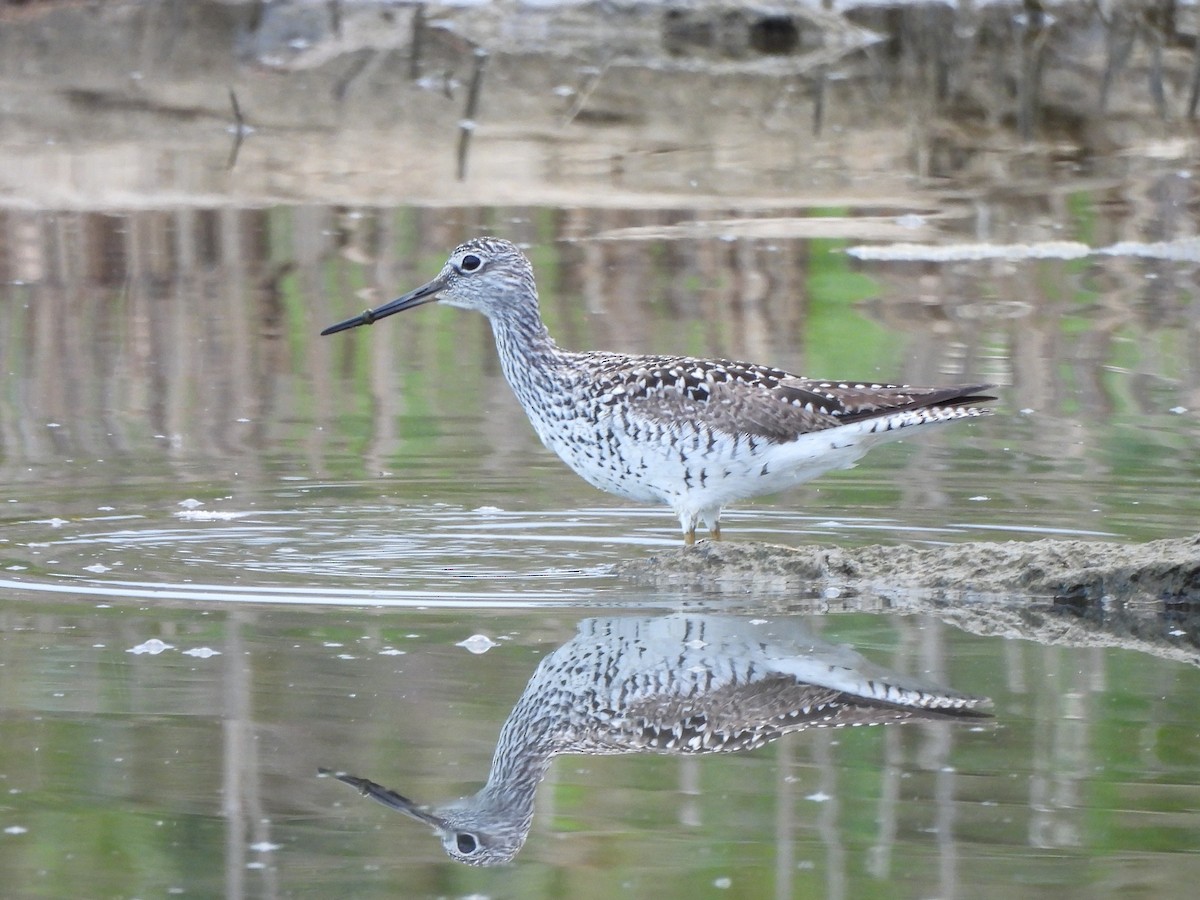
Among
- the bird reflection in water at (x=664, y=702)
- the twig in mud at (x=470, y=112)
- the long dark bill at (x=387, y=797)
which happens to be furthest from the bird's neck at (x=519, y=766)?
the twig in mud at (x=470, y=112)

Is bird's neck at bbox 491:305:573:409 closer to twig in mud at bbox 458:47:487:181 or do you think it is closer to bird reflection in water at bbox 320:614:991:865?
bird reflection in water at bbox 320:614:991:865

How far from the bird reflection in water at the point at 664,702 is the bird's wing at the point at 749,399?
1.15 metres

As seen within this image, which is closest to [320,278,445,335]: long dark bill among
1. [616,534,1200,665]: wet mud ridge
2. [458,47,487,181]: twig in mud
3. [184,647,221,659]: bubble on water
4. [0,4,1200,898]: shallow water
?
[0,4,1200,898]: shallow water

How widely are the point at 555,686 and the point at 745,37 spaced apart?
16.8 m

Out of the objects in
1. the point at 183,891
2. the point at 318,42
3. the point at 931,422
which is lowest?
the point at 183,891

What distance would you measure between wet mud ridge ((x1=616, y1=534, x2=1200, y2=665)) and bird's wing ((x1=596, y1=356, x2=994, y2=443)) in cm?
46

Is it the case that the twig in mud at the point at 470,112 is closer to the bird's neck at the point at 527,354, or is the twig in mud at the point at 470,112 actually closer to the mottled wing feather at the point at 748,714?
the bird's neck at the point at 527,354

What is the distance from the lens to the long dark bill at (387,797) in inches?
181

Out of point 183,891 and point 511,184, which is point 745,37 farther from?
point 183,891

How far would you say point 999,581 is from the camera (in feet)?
22.1

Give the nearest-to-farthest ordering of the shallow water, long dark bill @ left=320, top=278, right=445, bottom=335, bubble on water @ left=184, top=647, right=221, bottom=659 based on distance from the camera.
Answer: the shallow water → bubble on water @ left=184, top=647, right=221, bottom=659 → long dark bill @ left=320, top=278, right=445, bottom=335

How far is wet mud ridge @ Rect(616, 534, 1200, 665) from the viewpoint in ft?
21.0

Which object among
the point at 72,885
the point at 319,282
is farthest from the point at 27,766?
the point at 319,282

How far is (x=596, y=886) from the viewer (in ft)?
14.1
